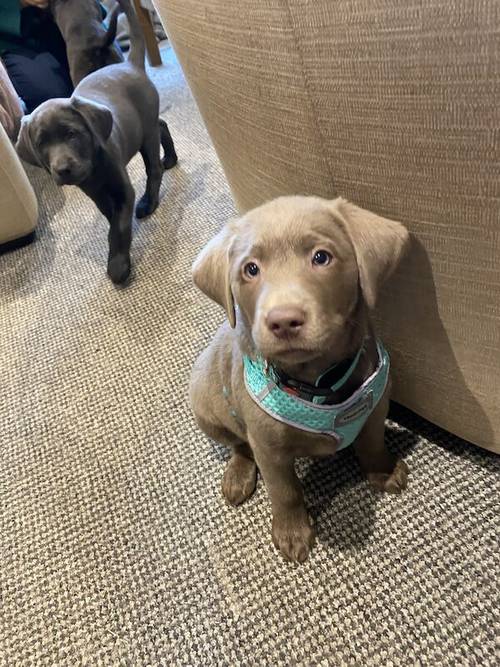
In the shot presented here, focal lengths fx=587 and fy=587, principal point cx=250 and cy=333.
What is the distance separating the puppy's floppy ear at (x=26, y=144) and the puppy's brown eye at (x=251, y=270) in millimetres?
1580

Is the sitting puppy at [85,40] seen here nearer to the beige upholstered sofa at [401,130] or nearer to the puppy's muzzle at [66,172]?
the puppy's muzzle at [66,172]

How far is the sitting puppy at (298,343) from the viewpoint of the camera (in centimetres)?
98

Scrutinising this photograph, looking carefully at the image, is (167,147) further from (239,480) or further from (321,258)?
(321,258)

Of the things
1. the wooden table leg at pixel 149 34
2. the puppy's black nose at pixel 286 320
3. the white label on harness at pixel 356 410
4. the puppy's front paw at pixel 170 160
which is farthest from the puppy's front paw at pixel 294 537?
the wooden table leg at pixel 149 34

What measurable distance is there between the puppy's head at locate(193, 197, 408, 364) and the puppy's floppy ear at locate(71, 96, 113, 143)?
1.43 metres

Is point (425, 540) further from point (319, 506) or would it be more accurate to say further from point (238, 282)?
point (238, 282)

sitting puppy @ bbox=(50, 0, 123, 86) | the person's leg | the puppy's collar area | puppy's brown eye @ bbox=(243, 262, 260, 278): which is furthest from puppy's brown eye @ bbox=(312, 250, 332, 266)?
the person's leg

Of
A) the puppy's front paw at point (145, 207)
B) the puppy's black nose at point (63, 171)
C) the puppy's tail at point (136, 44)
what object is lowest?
the puppy's front paw at point (145, 207)

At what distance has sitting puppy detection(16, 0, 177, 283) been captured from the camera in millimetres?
2189

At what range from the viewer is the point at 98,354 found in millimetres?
2053

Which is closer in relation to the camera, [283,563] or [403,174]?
[403,174]

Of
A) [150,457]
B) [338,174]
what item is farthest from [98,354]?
[338,174]

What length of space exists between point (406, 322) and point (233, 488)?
1.98ft

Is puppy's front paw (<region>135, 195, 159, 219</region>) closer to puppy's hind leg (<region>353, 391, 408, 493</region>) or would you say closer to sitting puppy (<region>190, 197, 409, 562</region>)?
sitting puppy (<region>190, 197, 409, 562</region>)
